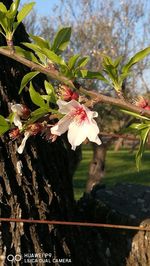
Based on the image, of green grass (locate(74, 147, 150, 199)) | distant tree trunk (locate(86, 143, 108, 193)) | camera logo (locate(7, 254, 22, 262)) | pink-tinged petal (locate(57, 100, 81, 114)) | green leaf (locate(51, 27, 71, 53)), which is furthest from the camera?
green grass (locate(74, 147, 150, 199))

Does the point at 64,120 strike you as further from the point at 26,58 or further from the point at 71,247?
the point at 71,247

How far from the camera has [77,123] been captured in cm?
102

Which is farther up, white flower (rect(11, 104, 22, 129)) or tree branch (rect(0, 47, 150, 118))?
tree branch (rect(0, 47, 150, 118))

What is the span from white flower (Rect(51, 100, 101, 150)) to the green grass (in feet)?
40.8

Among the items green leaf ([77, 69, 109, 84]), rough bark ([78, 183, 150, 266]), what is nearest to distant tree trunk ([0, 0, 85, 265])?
rough bark ([78, 183, 150, 266])

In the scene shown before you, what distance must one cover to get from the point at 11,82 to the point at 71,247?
2.74ft

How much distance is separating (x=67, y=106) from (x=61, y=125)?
0.17ft

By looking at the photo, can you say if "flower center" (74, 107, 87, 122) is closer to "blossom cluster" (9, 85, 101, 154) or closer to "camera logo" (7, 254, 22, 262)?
"blossom cluster" (9, 85, 101, 154)

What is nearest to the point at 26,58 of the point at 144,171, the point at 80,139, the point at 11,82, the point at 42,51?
the point at 42,51

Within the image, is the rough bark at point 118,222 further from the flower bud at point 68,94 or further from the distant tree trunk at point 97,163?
the distant tree trunk at point 97,163

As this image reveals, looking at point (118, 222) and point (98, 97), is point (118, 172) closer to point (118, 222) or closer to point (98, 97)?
point (118, 222)

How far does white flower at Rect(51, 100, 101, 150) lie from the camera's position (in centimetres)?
98

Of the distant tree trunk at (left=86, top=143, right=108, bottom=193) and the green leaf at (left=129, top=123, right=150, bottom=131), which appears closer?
the green leaf at (left=129, top=123, right=150, bottom=131)

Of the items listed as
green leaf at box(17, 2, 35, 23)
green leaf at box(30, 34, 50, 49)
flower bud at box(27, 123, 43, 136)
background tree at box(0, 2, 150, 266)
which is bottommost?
background tree at box(0, 2, 150, 266)
